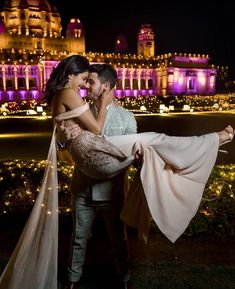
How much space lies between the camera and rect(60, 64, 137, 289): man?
361 cm

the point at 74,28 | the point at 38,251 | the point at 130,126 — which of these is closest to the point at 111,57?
the point at 74,28

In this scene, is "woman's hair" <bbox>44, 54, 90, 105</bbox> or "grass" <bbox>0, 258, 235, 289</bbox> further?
"grass" <bbox>0, 258, 235, 289</bbox>

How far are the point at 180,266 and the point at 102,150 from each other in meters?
2.19

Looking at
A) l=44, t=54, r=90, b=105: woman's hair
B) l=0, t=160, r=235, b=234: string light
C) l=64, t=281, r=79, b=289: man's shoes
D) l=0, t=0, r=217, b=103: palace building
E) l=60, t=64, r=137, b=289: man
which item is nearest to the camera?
l=44, t=54, r=90, b=105: woman's hair

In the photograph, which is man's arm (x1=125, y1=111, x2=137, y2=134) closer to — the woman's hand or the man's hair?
the woman's hand

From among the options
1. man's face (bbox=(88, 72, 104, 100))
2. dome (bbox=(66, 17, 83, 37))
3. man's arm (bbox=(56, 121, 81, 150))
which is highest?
dome (bbox=(66, 17, 83, 37))

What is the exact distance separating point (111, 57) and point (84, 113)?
74139mm

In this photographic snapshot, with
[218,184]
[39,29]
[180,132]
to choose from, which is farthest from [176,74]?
[218,184]

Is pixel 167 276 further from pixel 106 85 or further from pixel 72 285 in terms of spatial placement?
pixel 106 85

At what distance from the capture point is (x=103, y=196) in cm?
372

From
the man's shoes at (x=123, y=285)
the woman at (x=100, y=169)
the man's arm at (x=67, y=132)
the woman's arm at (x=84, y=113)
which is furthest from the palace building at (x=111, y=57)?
the woman's arm at (x=84, y=113)

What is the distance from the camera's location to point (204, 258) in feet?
16.1

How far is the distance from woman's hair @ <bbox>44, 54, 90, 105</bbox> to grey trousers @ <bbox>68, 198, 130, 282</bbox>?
1209 millimetres

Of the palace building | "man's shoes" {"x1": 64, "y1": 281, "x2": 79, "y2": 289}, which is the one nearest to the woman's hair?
"man's shoes" {"x1": 64, "y1": 281, "x2": 79, "y2": 289}
